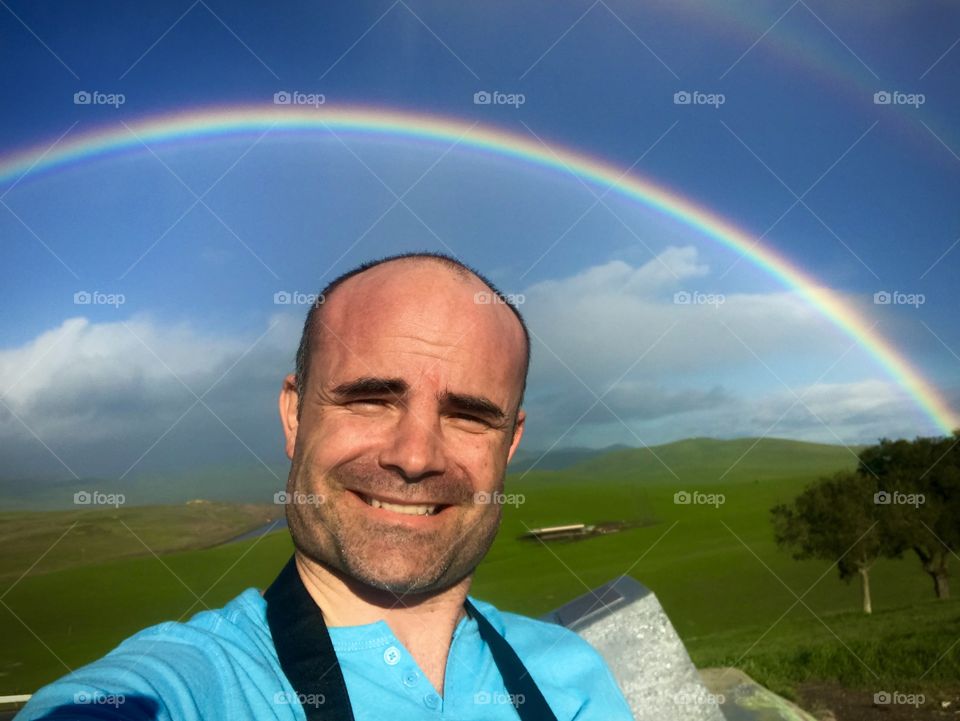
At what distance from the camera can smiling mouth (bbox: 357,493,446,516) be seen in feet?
6.30

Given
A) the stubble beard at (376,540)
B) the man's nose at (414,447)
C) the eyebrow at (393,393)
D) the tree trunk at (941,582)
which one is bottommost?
the tree trunk at (941,582)

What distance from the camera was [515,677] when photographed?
80.9 inches

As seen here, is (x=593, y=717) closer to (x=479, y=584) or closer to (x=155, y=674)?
(x=155, y=674)

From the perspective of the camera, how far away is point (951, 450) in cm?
2431

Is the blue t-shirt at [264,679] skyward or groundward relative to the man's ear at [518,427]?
groundward

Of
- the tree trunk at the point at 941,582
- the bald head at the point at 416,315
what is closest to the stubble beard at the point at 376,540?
the bald head at the point at 416,315

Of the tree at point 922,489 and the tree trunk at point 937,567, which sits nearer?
the tree at point 922,489

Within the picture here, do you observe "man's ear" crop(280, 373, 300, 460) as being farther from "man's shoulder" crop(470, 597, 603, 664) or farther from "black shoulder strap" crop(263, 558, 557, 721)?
"man's shoulder" crop(470, 597, 603, 664)

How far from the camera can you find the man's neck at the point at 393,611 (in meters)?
1.93

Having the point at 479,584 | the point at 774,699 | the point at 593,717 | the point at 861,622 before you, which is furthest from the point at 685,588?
the point at 593,717

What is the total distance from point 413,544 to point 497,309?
75 cm

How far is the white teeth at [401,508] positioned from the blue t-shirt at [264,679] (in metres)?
0.29

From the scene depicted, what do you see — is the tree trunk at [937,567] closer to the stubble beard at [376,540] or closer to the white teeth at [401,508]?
the stubble beard at [376,540]

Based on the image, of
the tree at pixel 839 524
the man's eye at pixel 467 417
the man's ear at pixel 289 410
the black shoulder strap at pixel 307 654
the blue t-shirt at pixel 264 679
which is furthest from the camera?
the tree at pixel 839 524
